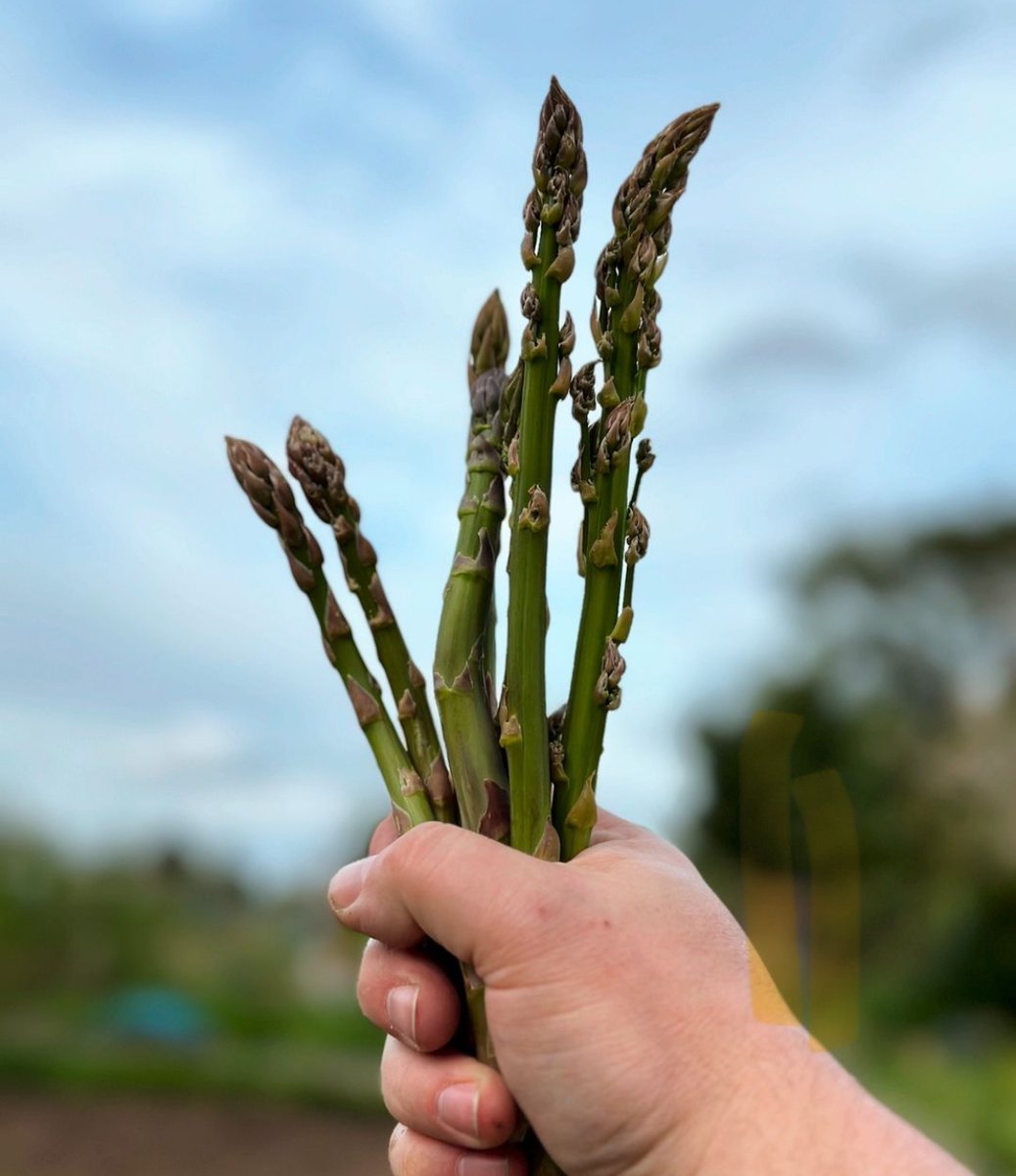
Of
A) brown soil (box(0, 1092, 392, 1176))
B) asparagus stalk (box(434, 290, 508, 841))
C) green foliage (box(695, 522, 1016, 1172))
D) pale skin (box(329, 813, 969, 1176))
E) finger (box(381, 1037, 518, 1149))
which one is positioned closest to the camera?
pale skin (box(329, 813, 969, 1176))

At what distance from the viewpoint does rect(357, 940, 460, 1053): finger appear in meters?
1.61

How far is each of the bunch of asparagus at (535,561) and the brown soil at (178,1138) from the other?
18.4 feet

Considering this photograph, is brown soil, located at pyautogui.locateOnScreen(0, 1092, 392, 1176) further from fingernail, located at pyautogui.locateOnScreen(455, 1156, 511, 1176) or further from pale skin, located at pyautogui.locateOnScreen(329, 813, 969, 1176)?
pale skin, located at pyautogui.locateOnScreen(329, 813, 969, 1176)

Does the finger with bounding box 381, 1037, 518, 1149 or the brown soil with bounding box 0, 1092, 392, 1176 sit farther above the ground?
the finger with bounding box 381, 1037, 518, 1149

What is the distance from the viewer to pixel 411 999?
5.31ft

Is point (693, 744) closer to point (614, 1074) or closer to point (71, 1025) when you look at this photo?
point (71, 1025)

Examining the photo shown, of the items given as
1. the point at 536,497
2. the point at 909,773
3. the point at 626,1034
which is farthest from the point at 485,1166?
the point at 909,773

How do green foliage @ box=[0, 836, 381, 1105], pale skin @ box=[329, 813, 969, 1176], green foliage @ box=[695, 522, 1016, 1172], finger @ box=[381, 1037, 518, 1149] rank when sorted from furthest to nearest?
green foliage @ box=[695, 522, 1016, 1172]
green foliage @ box=[0, 836, 381, 1105]
finger @ box=[381, 1037, 518, 1149]
pale skin @ box=[329, 813, 969, 1176]

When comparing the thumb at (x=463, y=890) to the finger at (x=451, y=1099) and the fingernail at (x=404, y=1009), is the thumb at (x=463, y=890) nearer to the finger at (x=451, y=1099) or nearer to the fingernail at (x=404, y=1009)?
the fingernail at (x=404, y=1009)

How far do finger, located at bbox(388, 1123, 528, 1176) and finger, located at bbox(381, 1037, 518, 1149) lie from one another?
0.03m

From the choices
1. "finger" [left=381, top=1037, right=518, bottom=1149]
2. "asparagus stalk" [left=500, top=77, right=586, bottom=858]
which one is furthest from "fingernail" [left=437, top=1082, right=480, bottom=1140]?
"asparagus stalk" [left=500, top=77, right=586, bottom=858]

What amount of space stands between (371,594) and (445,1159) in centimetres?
84

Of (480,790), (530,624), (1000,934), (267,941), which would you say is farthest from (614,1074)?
(1000,934)

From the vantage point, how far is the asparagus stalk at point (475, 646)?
1642 mm
